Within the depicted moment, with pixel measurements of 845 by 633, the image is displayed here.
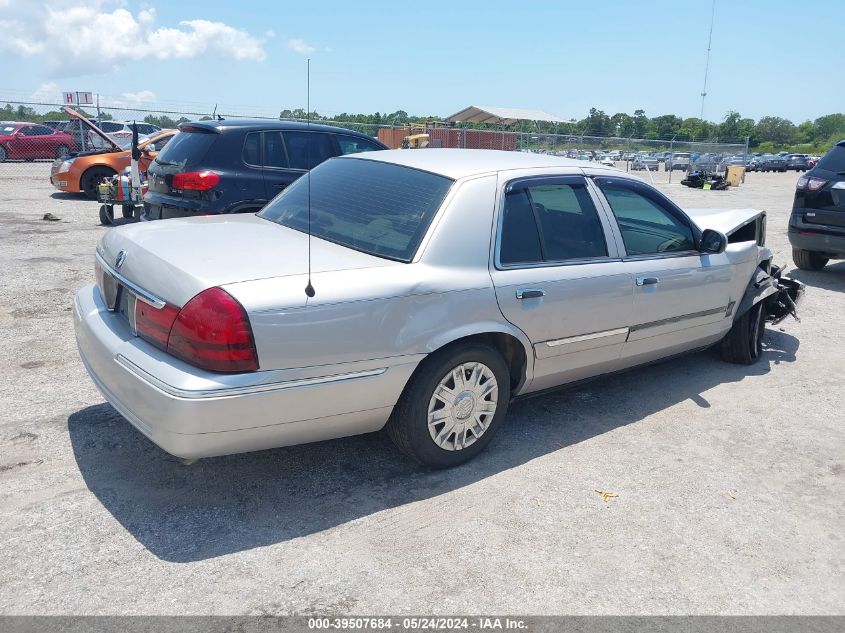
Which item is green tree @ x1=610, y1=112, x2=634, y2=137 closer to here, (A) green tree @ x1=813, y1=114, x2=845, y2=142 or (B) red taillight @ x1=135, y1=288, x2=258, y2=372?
(A) green tree @ x1=813, y1=114, x2=845, y2=142

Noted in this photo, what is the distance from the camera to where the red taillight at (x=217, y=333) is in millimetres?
2879

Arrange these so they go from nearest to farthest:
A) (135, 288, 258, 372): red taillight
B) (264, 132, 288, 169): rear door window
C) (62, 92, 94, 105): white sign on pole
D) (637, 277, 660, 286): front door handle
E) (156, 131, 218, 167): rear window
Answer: (135, 288, 258, 372): red taillight
(637, 277, 660, 286): front door handle
(156, 131, 218, 167): rear window
(264, 132, 288, 169): rear door window
(62, 92, 94, 105): white sign on pole

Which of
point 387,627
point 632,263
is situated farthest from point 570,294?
point 387,627

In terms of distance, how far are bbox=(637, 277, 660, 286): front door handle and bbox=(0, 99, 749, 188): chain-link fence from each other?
15.4m

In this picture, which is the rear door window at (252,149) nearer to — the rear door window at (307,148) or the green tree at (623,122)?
the rear door window at (307,148)

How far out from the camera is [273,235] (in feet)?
12.5

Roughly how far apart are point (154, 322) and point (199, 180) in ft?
15.2

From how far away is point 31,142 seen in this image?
77.9 feet

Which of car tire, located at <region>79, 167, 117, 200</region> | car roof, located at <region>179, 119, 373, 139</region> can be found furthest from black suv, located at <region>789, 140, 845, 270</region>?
car tire, located at <region>79, 167, 117, 200</region>

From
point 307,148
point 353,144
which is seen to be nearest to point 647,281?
point 307,148

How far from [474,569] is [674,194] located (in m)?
22.0

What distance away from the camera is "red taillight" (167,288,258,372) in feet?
9.45

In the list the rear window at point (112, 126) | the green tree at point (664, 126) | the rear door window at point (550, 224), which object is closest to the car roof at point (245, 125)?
the rear door window at point (550, 224)

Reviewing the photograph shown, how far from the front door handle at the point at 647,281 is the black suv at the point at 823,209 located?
514 centimetres
